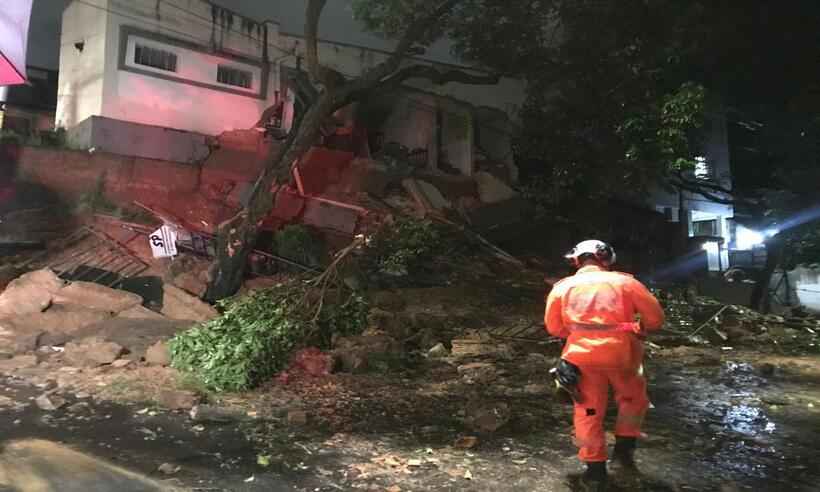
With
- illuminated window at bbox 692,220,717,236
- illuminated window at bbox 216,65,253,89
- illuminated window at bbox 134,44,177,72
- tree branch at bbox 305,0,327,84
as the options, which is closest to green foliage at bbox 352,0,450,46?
tree branch at bbox 305,0,327,84

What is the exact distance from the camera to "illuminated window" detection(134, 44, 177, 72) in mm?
14359

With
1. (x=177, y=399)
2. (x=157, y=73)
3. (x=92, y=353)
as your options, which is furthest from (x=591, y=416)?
(x=157, y=73)

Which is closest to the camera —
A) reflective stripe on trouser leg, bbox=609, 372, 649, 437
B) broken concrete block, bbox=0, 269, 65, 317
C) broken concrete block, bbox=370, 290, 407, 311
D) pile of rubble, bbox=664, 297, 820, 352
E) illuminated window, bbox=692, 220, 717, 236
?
reflective stripe on trouser leg, bbox=609, 372, 649, 437

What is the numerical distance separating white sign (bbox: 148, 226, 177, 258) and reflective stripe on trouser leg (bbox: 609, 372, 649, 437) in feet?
30.4

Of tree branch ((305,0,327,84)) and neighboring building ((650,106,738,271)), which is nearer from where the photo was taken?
tree branch ((305,0,327,84))

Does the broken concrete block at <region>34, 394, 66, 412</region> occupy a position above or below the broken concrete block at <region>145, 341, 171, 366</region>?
below

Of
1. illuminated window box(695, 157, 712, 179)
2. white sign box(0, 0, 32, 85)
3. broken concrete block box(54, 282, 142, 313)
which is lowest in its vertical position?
broken concrete block box(54, 282, 142, 313)

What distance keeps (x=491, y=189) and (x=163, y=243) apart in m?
10.3

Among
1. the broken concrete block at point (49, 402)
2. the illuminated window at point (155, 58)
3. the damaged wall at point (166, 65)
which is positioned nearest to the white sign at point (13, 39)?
the broken concrete block at point (49, 402)

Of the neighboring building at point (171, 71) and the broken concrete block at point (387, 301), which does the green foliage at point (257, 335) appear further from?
the neighboring building at point (171, 71)

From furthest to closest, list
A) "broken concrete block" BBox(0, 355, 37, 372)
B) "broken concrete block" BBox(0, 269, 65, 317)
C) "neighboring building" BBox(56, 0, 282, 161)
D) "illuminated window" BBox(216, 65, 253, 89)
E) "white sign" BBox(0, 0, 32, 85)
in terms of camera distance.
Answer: "illuminated window" BBox(216, 65, 253, 89), "neighboring building" BBox(56, 0, 282, 161), "broken concrete block" BBox(0, 269, 65, 317), "broken concrete block" BBox(0, 355, 37, 372), "white sign" BBox(0, 0, 32, 85)

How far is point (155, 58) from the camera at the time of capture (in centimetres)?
1463

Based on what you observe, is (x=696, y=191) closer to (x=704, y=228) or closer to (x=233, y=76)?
(x=704, y=228)

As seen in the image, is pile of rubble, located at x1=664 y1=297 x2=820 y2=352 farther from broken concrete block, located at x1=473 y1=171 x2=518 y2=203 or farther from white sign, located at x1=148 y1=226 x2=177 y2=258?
white sign, located at x1=148 y1=226 x2=177 y2=258
